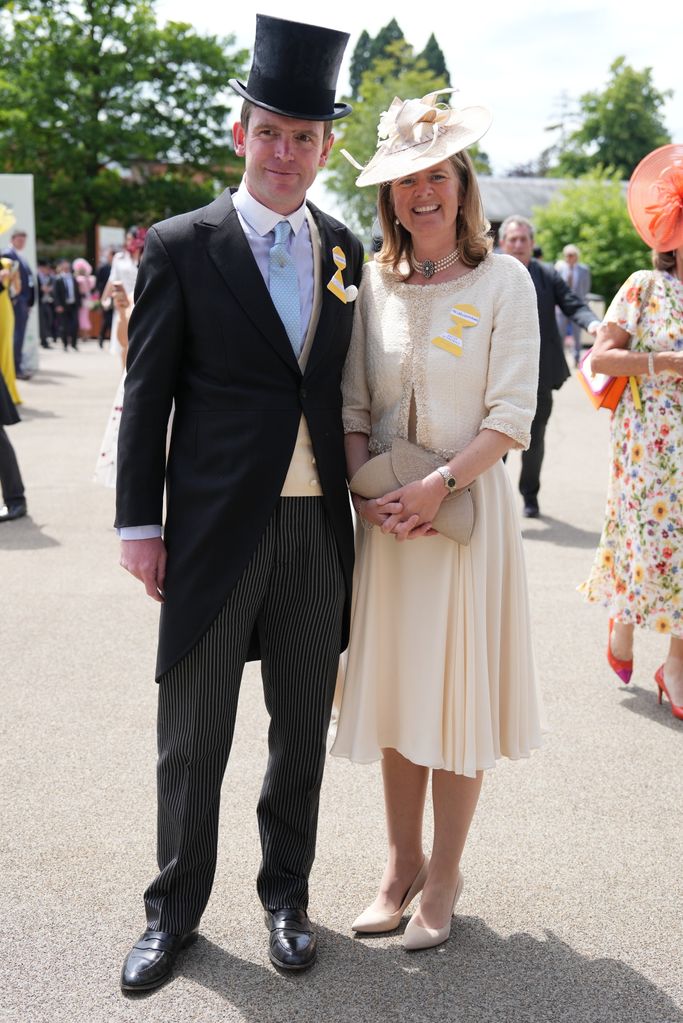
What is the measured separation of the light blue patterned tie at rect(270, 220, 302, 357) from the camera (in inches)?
113

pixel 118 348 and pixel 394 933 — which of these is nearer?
pixel 394 933

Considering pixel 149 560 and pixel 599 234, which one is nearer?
pixel 149 560

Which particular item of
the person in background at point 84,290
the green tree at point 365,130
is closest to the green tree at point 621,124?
the green tree at point 365,130

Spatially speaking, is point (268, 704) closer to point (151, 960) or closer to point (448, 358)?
point (151, 960)

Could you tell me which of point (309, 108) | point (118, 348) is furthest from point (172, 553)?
point (118, 348)

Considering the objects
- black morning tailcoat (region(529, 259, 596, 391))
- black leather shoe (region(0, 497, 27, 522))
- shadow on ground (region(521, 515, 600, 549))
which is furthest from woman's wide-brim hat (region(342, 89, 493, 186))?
black leather shoe (region(0, 497, 27, 522))

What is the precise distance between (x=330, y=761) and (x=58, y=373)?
1725 cm

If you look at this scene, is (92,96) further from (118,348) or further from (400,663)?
(400,663)

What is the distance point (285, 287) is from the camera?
289cm

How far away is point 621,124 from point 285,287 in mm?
75875

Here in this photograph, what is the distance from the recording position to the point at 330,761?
4.47 meters

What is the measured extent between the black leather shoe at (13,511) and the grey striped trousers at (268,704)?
5874mm

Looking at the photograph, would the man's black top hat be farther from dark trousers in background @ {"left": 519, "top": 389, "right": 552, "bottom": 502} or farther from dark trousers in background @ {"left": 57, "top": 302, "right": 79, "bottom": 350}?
dark trousers in background @ {"left": 57, "top": 302, "right": 79, "bottom": 350}

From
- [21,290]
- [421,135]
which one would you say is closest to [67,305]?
[21,290]
